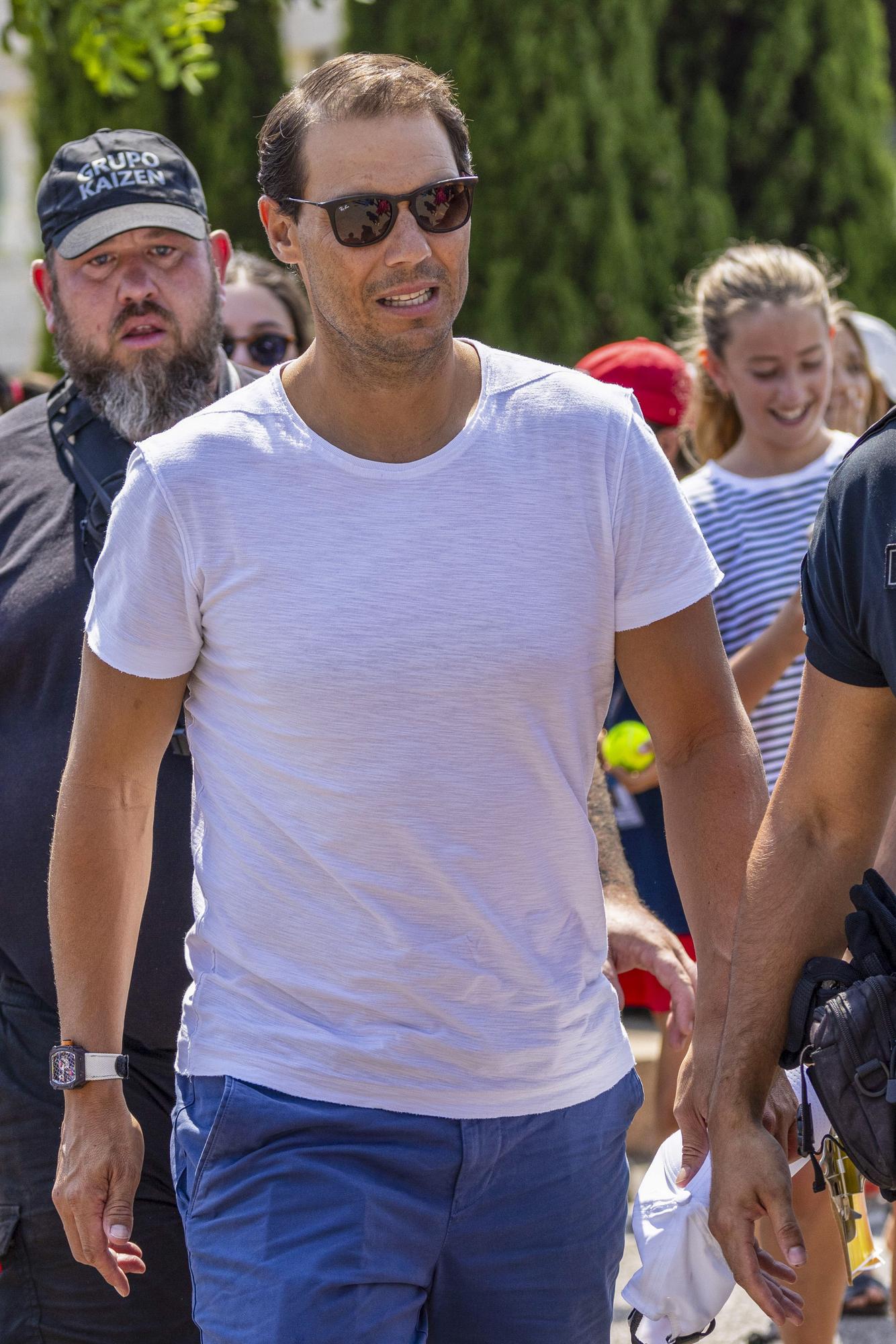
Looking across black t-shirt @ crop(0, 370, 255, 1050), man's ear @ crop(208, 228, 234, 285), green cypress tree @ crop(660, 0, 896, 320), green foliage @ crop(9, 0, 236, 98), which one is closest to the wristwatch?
black t-shirt @ crop(0, 370, 255, 1050)

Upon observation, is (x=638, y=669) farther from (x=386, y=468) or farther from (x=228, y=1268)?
(x=228, y=1268)

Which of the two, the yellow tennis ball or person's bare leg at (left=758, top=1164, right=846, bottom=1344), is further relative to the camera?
the yellow tennis ball

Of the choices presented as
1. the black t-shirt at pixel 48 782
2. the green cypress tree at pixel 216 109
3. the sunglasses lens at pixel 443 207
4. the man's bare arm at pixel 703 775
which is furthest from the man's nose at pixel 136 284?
the green cypress tree at pixel 216 109

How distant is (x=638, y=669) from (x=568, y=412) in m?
0.36

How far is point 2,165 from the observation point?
18.5 m

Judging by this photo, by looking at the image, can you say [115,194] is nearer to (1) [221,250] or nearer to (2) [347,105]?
(1) [221,250]

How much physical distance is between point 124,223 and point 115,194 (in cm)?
7

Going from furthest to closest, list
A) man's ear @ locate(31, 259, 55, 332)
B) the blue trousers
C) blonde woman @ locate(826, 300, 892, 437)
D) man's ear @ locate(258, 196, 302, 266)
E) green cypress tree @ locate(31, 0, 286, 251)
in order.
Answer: green cypress tree @ locate(31, 0, 286, 251)
blonde woman @ locate(826, 300, 892, 437)
man's ear @ locate(31, 259, 55, 332)
man's ear @ locate(258, 196, 302, 266)
the blue trousers

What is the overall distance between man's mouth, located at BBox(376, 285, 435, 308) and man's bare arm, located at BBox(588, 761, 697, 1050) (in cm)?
80

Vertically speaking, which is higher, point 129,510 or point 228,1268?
point 129,510

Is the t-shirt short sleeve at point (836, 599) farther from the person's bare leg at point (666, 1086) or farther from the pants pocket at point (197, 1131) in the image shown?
the person's bare leg at point (666, 1086)

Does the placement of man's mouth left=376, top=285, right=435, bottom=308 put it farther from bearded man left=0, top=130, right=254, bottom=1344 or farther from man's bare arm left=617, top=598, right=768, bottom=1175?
bearded man left=0, top=130, right=254, bottom=1344

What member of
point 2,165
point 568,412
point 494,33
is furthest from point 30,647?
point 2,165

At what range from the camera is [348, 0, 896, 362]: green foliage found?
10.2m
